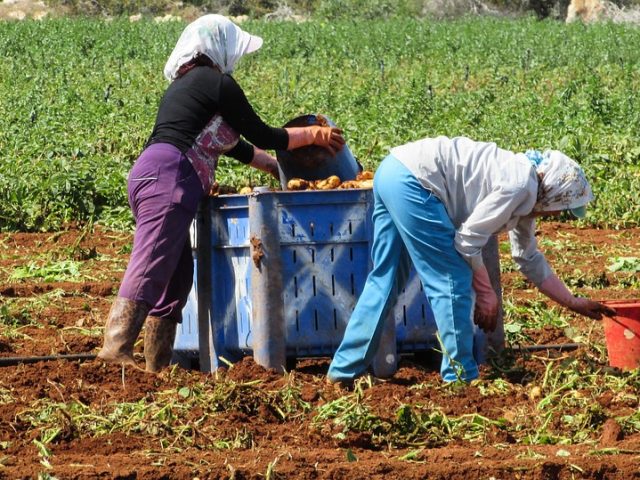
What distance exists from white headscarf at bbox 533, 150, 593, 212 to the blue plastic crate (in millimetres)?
814

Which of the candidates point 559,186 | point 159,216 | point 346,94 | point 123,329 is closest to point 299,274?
point 159,216

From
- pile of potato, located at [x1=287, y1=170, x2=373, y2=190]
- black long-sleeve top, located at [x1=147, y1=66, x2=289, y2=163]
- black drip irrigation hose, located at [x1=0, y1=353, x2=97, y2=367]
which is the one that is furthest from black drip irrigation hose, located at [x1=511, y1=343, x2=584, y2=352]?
black drip irrigation hose, located at [x1=0, y1=353, x2=97, y2=367]

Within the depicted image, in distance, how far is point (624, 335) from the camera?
195 inches

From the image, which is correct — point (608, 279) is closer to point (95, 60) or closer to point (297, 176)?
point (297, 176)

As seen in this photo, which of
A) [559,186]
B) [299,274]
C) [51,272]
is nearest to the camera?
[559,186]

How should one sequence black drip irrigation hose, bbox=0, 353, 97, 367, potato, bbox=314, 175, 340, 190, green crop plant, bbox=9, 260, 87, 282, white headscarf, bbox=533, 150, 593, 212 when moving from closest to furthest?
white headscarf, bbox=533, 150, 593, 212 < potato, bbox=314, 175, 340, 190 < black drip irrigation hose, bbox=0, 353, 97, 367 < green crop plant, bbox=9, 260, 87, 282

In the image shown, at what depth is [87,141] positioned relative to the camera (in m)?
11.6

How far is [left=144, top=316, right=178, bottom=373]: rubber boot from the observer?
17.6 feet

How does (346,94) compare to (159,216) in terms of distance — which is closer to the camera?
(159,216)

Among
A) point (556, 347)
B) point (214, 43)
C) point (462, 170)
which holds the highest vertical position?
point (214, 43)

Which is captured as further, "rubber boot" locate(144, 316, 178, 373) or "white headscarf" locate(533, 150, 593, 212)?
"rubber boot" locate(144, 316, 178, 373)

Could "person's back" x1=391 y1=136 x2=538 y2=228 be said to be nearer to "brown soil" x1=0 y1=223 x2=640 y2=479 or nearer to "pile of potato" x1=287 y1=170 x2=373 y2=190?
"pile of potato" x1=287 y1=170 x2=373 y2=190

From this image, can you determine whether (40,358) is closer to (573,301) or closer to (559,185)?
(573,301)

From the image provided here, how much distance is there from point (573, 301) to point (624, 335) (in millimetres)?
253
